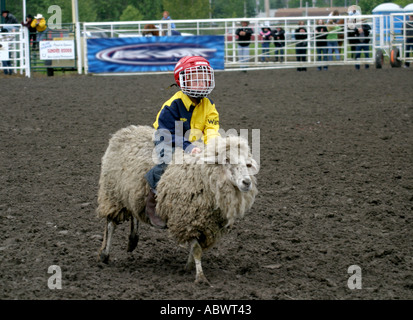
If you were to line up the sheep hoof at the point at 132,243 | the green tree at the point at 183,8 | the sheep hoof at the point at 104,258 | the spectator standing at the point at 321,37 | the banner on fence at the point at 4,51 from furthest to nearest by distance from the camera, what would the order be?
the green tree at the point at 183,8
the spectator standing at the point at 321,37
the banner on fence at the point at 4,51
the sheep hoof at the point at 132,243
the sheep hoof at the point at 104,258

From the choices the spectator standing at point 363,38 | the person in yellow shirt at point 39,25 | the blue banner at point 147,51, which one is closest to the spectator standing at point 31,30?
the person in yellow shirt at point 39,25

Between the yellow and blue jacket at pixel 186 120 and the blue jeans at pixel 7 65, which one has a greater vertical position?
the blue jeans at pixel 7 65

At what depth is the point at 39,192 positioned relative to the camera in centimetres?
723

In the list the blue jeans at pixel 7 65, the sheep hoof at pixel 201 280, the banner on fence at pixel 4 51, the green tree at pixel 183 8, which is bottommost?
the sheep hoof at pixel 201 280

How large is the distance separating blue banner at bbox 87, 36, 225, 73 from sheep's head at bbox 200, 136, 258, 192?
18220 millimetres

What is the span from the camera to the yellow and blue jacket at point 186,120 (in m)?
4.89

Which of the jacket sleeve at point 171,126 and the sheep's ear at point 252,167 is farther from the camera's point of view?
the jacket sleeve at point 171,126

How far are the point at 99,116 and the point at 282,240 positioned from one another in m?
7.87

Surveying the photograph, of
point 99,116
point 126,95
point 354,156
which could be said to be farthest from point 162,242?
point 126,95

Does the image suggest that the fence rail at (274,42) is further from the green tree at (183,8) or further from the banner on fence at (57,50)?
the green tree at (183,8)

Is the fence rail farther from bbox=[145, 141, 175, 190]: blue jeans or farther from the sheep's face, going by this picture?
the sheep's face

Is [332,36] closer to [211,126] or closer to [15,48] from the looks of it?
[15,48]

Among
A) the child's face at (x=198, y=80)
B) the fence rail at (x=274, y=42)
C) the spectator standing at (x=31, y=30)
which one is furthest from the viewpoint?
the fence rail at (x=274, y=42)

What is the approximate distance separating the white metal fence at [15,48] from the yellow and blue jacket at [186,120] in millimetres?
17519
